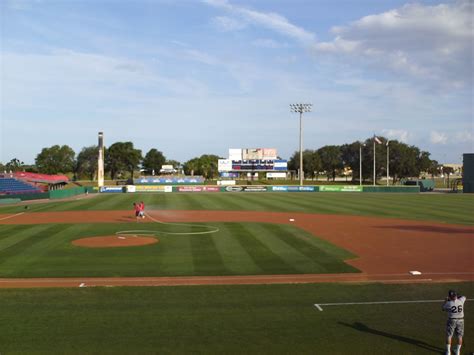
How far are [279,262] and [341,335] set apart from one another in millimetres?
8589

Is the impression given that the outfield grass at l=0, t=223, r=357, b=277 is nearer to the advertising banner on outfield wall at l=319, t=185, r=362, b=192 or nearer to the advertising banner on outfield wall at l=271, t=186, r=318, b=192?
the advertising banner on outfield wall at l=271, t=186, r=318, b=192

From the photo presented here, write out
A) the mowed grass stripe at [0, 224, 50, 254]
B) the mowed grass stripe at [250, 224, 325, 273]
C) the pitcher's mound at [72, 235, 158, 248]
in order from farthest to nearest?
the pitcher's mound at [72, 235, 158, 248] < the mowed grass stripe at [0, 224, 50, 254] < the mowed grass stripe at [250, 224, 325, 273]

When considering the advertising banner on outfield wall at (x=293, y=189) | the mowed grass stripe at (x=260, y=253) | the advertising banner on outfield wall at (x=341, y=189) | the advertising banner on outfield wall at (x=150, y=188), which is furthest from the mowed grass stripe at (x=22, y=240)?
the advertising banner on outfield wall at (x=341, y=189)

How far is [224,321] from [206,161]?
6056 inches

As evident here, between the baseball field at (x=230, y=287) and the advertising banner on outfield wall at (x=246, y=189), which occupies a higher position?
the advertising banner on outfield wall at (x=246, y=189)

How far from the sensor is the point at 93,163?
503 feet

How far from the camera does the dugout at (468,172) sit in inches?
3059

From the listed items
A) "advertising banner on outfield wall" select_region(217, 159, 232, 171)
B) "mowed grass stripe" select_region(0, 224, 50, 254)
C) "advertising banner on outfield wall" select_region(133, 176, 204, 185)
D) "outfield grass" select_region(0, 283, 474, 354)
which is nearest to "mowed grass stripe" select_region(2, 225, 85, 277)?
"mowed grass stripe" select_region(0, 224, 50, 254)

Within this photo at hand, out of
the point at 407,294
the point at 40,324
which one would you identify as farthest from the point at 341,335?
the point at 40,324

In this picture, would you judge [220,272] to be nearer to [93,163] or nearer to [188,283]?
[188,283]

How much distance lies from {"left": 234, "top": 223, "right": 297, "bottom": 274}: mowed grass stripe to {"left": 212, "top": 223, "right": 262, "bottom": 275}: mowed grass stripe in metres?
0.27

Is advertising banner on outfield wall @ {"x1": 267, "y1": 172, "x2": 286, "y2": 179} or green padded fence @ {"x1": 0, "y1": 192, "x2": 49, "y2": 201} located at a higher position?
advertising banner on outfield wall @ {"x1": 267, "y1": 172, "x2": 286, "y2": 179}

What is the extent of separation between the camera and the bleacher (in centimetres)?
5972

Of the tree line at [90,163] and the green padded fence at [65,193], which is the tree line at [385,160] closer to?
the tree line at [90,163]
